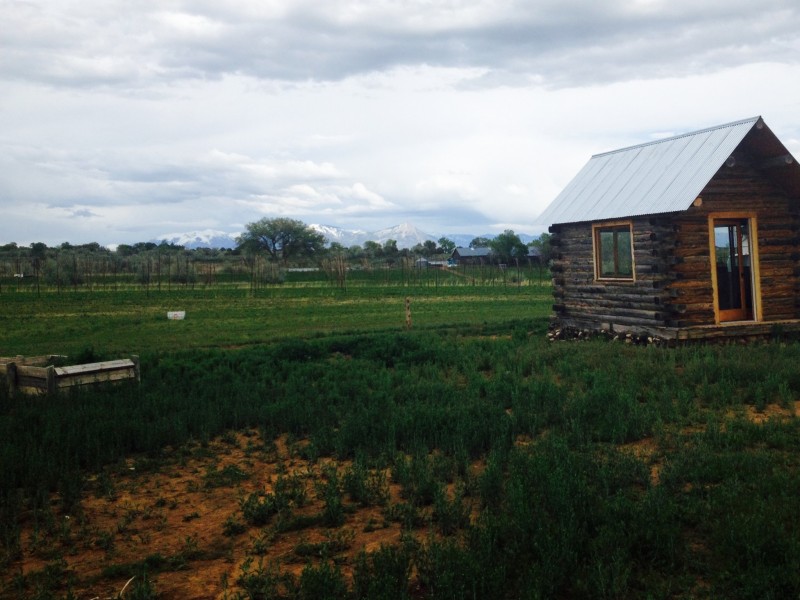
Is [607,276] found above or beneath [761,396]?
above

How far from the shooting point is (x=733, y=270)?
704 inches

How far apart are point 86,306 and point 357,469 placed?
105 feet

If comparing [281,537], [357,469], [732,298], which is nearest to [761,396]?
[357,469]

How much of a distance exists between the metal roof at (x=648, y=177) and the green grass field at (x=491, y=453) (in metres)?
3.56

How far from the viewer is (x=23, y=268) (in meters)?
63.1

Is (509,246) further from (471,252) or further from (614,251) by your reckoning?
(614,251)

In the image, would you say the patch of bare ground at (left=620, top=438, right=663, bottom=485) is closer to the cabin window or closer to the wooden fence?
the wooden fence

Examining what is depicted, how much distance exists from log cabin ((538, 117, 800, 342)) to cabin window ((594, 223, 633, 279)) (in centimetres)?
3

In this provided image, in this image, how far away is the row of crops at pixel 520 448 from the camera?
200 inches

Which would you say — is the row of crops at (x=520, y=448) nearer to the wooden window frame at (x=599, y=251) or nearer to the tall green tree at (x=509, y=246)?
the wooden window frame at (x=599, y=251)

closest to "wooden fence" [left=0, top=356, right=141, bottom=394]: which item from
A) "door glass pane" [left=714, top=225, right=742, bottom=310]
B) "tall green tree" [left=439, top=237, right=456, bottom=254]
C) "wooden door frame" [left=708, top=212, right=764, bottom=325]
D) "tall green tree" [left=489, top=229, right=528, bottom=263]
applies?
"wooden door frame" [left=708, top=212, right=764, bottom=325]

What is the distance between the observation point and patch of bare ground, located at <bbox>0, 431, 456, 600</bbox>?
18.1ft

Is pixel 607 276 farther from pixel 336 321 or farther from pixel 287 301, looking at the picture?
pixel 287 301

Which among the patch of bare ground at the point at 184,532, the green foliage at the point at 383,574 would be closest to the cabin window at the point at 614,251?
the patch of bare ground at the point at 184,532
